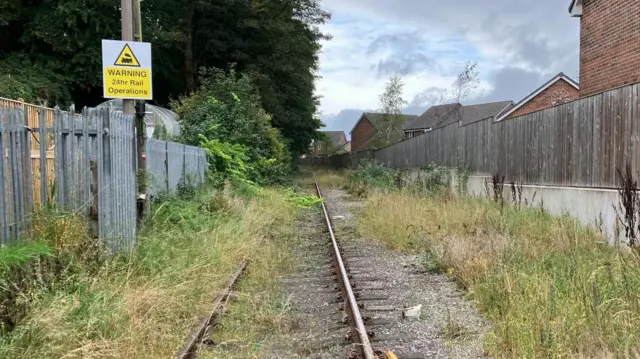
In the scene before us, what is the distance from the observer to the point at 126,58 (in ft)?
23.7

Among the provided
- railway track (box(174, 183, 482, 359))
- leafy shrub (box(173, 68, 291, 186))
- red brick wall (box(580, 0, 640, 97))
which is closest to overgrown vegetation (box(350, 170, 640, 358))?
railway track (box(174, 183, 482, 359))

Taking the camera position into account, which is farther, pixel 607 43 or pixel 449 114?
pixel 449 114

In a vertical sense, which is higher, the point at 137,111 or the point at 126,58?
the point at 126,58

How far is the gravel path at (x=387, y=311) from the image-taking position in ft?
15.4

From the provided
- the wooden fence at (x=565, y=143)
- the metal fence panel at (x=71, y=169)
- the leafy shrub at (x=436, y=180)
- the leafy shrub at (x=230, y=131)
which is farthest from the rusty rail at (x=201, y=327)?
the leafy shrub at (x=436, y=180)

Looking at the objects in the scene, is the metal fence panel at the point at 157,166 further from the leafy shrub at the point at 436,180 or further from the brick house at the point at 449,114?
the brick house at the point at 449,114

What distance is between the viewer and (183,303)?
534 cm

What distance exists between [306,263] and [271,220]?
4111mm

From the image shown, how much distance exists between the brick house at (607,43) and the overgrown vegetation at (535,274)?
12.3 feet

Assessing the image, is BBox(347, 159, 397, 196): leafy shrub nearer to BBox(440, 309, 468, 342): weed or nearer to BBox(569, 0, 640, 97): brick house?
BBox(569, 0, 640, 97): brick house

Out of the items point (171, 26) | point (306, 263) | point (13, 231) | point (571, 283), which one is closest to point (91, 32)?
point (171, 26)

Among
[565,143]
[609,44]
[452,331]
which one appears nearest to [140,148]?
[452,331]

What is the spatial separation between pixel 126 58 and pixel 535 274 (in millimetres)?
6118

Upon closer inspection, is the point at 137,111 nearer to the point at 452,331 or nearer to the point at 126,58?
the point at 126,58
